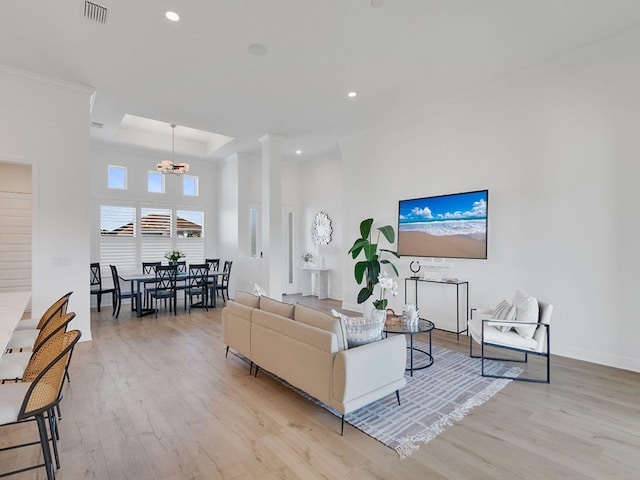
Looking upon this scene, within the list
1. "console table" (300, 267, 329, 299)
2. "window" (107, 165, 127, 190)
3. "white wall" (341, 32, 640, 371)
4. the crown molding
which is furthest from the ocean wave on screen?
"window" (107, 165, 127, 190)

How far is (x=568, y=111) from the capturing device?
424 cm

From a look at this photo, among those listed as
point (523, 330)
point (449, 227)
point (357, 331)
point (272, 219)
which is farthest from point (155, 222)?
point (523, 330)

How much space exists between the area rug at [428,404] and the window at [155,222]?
274 inches

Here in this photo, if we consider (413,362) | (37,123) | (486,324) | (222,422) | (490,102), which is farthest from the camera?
(490,102)

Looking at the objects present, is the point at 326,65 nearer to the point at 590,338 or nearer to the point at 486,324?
the point at 486,324

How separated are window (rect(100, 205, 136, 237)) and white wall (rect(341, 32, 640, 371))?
23.5ft

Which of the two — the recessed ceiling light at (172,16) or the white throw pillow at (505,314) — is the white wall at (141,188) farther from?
the white throw pillow at (505,314)

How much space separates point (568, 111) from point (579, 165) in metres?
0.72

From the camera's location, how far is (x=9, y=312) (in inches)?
113

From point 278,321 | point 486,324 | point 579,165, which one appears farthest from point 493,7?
point 278,321

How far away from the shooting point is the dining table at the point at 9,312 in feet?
7.12

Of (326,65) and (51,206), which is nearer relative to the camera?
(326,65)

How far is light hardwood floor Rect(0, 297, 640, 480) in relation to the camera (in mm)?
2189

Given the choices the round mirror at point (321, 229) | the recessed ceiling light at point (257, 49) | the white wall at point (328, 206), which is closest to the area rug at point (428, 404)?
the recessed ceiling light at point (257, 49)
